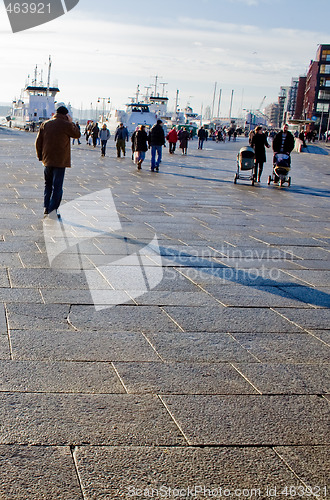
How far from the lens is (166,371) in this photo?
143 inches

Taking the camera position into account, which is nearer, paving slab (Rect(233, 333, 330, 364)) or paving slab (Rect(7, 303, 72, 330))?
paving slab (Rect(233, 333, 330, 364))

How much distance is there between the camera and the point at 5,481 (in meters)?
2.43

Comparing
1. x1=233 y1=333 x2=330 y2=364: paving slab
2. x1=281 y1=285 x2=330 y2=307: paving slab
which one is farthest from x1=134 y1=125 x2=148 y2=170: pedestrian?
x1=233 y1=333 x2=330 y2=364: paving slab

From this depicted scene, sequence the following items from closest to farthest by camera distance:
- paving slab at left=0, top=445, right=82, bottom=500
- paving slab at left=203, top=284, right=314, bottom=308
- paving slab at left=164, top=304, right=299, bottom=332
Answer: paving slab at left=0, top=445, right=82, bottom=500 < paving slab at left=164, top=304, right=299, bottom=332 < paving slab at left=203, top=284, right=314, bottom=308

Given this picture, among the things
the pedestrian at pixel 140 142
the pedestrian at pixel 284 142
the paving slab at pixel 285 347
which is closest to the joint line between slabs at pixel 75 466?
the paving slab at pixel 285 347

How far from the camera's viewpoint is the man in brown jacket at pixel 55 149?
28.2 feet

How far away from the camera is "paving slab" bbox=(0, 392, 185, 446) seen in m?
2.79

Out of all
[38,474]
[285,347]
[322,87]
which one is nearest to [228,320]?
[285,347]

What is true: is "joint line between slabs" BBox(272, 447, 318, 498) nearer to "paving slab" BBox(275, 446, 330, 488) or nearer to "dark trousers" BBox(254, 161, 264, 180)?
"paving slab" BBox(275, 446, 330, 488)

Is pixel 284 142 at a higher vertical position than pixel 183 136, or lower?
higher

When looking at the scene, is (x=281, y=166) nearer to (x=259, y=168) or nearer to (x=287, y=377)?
(x=259, y=168)

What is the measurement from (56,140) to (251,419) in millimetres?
6261

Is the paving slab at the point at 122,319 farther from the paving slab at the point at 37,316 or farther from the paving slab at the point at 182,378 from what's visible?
the paving slab at the point at 182,378

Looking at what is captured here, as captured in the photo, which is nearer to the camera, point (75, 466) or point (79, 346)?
point (75, 466)
